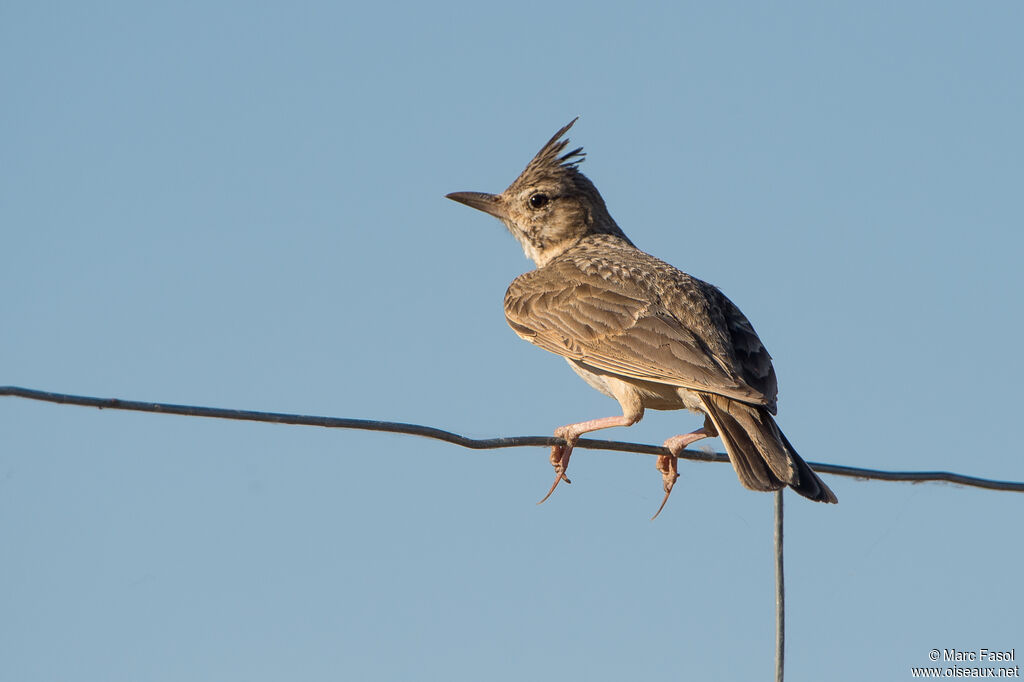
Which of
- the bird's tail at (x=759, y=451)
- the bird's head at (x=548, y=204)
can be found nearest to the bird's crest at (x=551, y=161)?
the bird's head at (x=548, y=204)

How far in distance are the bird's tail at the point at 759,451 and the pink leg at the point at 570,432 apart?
2.07ft

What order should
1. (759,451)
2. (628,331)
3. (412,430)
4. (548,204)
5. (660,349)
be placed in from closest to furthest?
1. (412,430)
2. (759,451)
3. (660,349)
4. (628,331)
5. (548,204)

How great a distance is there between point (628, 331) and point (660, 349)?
1.11 feet

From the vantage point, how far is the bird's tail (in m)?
5.38

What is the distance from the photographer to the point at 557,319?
275 inches

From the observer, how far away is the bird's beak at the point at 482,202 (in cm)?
886

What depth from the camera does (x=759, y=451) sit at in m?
5.59

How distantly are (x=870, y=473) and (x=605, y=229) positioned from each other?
4176 millimetres

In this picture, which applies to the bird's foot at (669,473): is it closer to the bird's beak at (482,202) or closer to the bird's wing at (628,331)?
the bird's wing at (628,331)

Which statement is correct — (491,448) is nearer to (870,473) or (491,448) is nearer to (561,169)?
(870,473)

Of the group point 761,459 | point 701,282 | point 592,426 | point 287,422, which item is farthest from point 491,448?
point 701,282

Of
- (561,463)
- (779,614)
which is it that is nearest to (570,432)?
(561,463)

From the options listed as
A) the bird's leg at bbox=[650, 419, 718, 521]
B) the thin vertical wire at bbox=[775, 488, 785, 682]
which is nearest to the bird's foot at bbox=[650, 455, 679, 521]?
the bird's leg at bbox=[650, 419, 718, 521]

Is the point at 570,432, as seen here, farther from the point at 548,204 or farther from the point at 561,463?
the point at 548,204
